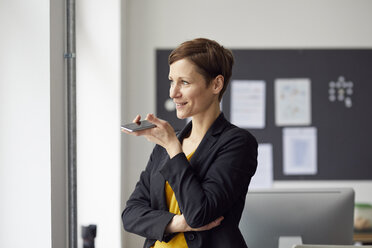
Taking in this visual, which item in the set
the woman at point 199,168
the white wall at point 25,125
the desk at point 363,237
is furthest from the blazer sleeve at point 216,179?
the desk at point 363,237

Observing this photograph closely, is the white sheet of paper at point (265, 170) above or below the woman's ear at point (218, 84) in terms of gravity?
below

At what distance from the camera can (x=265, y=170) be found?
13.6 feet

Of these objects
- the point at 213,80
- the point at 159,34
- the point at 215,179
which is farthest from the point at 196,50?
the point at 159,34

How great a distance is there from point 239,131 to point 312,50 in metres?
3.03

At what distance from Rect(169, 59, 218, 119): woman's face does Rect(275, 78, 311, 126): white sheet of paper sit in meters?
2.89

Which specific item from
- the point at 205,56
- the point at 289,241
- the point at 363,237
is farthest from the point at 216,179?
the point at 363,237

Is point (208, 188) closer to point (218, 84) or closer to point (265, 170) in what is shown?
point (218, 84)

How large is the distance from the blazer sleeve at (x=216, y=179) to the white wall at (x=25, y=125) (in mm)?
1086

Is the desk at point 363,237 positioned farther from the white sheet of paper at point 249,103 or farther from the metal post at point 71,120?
the metal post at point 71,120

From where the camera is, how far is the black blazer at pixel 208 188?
1.29 m

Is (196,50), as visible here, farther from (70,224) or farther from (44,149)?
(70,224)

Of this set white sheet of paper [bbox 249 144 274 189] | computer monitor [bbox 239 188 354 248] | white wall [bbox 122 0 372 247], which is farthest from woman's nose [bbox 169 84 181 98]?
white sheet of paper [bbox 249 144 274 189]

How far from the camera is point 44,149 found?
219 cm

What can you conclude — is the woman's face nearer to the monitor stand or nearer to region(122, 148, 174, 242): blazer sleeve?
region(122, 148, 174, 242): blazer sleeve
